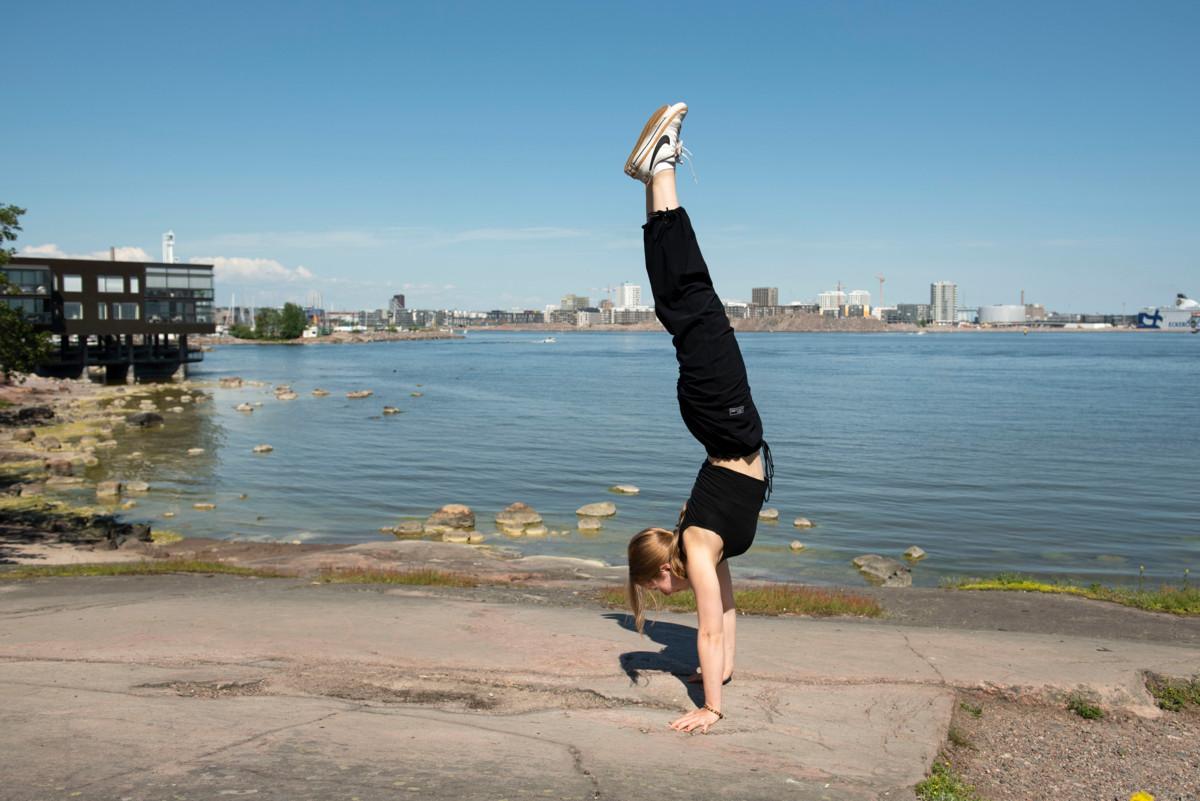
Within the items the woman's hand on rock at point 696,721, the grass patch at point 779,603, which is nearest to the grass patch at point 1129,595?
the grass patch at point 779,603

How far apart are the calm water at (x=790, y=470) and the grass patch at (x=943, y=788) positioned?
13413mm

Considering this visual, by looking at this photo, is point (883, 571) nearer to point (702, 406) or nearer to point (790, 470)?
point (702, 406)

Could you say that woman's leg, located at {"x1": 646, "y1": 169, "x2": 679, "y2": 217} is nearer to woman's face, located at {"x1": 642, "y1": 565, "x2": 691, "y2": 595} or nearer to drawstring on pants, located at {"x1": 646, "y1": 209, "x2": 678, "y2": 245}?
drawstring on pants, located at {"x1": 646, "y1": 209, "x2": 678, "y2": 245}

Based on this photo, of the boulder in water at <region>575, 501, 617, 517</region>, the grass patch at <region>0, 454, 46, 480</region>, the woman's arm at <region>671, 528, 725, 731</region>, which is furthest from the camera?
the grass patch at <region>0, 454, 46, 480</region>

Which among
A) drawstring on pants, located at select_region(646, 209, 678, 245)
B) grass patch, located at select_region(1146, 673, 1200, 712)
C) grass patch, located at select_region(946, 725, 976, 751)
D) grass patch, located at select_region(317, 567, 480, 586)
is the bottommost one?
grass patch, located at select_region(317, 567, 480, 586)

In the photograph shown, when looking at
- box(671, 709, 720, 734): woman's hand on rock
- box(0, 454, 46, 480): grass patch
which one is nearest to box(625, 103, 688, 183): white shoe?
box(671, 709, 720, 734): woman's hand on rock

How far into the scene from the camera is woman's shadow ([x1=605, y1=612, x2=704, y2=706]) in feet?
23.3

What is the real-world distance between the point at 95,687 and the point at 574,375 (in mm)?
98461

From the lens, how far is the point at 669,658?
779cm

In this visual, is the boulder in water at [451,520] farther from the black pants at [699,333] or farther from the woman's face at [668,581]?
the black pants at [699,333]

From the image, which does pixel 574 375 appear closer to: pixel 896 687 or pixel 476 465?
pixel 476 465

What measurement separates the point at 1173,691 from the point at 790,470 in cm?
2853

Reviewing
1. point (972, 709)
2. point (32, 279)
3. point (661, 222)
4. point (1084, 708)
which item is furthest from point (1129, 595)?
point (32, 279)

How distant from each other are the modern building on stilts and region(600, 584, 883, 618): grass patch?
223ft
